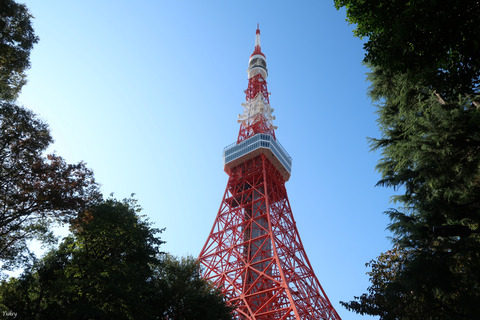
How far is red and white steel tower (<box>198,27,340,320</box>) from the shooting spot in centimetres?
1822

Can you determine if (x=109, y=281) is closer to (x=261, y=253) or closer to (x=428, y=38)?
(x=428, y=38)

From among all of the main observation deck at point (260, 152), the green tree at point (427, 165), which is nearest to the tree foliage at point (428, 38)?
the green tree at point (427, 165)

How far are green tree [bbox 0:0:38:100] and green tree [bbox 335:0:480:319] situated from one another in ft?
21.7

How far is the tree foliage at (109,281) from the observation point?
24.8 feet

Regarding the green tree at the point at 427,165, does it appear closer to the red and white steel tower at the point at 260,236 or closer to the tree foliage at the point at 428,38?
the tree foliage at the point at 428,38

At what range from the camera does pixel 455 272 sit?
670 centimetres

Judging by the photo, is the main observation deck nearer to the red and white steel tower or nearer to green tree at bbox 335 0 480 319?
the red and white steel tower

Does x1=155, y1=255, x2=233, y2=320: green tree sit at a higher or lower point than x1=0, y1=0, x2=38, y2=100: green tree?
lower

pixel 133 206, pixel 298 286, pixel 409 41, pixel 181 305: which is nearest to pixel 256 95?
pixel 298 286

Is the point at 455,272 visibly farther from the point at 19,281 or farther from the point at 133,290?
the point at 19,281

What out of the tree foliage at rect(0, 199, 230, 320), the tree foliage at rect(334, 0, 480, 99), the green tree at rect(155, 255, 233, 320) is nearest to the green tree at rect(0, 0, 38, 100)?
the tree foliage at rect(0, 199, 230, 320)

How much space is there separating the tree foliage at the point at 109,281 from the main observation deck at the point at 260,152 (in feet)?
55.5

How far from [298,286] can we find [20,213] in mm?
15803

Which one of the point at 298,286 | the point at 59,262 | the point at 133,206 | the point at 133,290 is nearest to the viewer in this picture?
the point at 133,290
